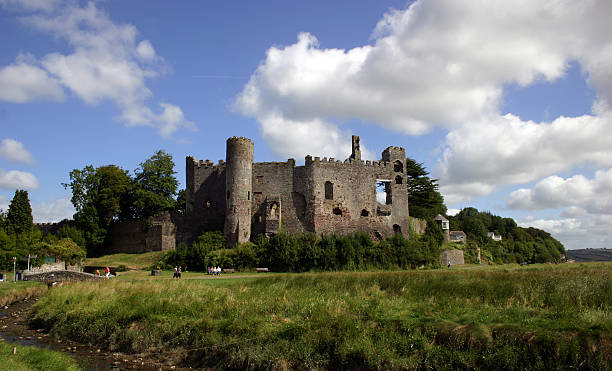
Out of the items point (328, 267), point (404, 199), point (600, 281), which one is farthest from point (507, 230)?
point (600, 281)

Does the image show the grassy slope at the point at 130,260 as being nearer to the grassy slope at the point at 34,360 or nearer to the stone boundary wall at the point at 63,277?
the stone boundary wall at the point at 63,277

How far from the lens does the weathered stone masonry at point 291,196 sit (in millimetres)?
40875

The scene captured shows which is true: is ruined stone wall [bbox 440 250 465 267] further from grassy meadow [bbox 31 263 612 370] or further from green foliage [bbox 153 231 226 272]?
grassy meadow [bbox 31 263 612 370]

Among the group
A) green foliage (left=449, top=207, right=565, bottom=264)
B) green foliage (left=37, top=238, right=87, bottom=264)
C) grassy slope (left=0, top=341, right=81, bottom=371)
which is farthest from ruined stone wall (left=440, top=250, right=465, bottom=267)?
grassy slope (left=0, top=341, right=81, bottom=371)

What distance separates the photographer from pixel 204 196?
44.1 m

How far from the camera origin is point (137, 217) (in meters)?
48.0

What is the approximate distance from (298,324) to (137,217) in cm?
3756

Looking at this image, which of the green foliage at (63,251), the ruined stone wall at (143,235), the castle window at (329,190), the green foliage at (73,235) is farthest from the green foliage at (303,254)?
the green foliage at (73,235)

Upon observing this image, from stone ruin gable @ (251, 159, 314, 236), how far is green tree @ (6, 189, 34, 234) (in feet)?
75.5

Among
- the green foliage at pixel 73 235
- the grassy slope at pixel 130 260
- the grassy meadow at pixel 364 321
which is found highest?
the green foliage at pixel 73 235

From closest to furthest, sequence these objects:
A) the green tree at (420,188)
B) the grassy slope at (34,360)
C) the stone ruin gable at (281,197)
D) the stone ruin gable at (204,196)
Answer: the grassy slope at (34,360), the stone ruin gable at (281,197), the stone ruin gable at (204,196), the green tree at (420,188)

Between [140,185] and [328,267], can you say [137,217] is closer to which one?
[140,185]

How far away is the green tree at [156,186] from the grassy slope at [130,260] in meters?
5.97

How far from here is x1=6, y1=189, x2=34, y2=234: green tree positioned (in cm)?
4388
